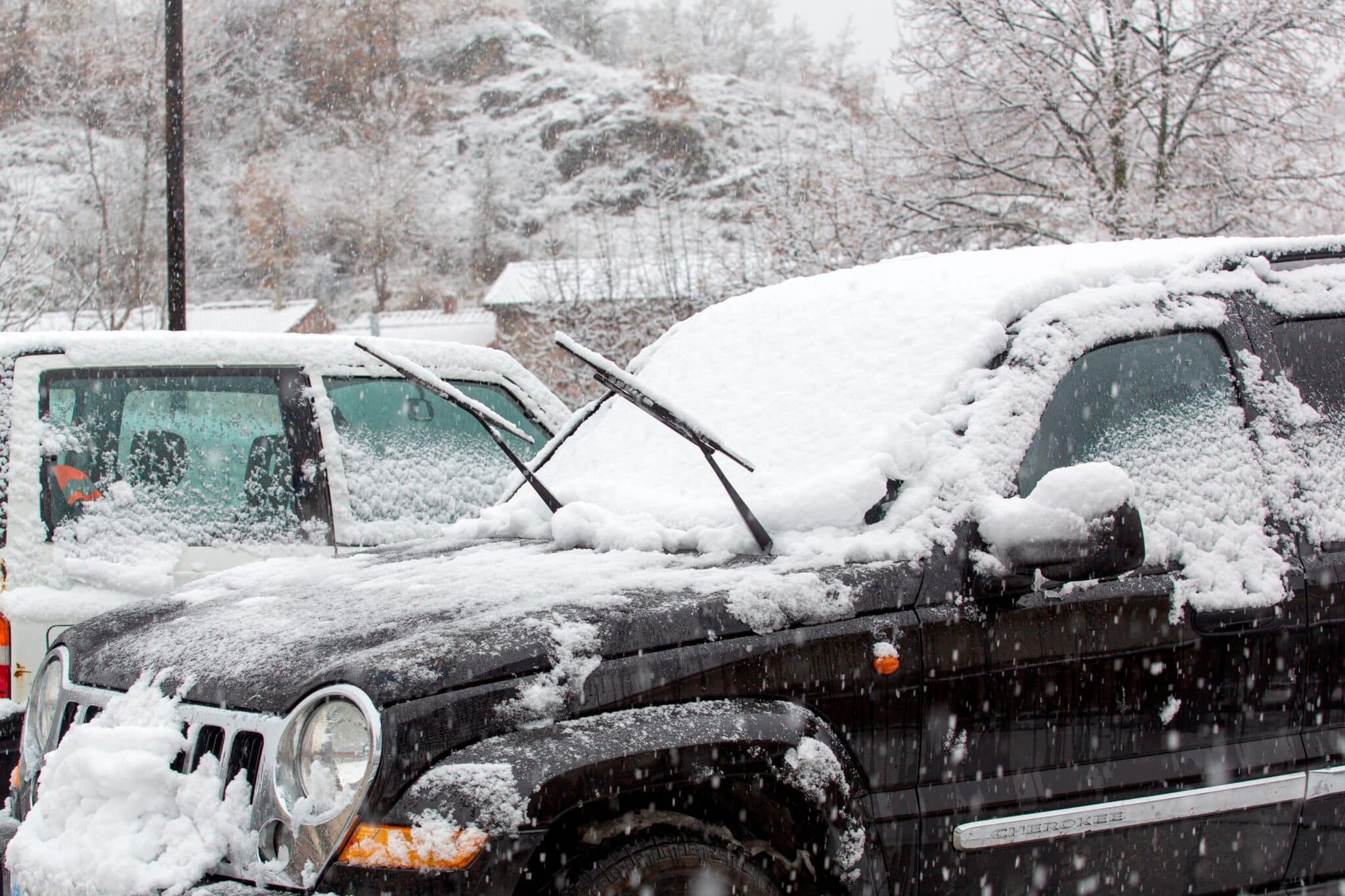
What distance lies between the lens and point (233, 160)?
8188 cm

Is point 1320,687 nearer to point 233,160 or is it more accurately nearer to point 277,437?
point 277,437

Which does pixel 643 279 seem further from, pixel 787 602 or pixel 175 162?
pixel 787 602

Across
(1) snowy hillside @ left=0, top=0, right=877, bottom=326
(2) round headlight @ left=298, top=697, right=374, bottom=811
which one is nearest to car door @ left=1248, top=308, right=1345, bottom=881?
(2) round headlight @ left=298, top=697, right=374, bottom=811

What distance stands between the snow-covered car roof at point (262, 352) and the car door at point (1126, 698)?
2.25 m

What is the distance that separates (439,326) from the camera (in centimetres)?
5591

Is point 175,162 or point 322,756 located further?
point 175,162

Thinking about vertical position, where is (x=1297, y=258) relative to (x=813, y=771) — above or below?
above

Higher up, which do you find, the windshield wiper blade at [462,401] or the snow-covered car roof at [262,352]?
the snow-covered car roof at [262,352]

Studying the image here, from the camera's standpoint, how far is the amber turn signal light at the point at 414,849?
200 cm

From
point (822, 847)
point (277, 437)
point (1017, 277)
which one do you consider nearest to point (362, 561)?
point (277, 437)

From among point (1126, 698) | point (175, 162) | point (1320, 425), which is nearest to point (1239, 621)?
point (1126, 698)

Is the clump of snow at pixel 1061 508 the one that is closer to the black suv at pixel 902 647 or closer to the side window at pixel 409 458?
the black suv at pixel 902 647

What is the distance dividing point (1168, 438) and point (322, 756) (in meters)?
1.97

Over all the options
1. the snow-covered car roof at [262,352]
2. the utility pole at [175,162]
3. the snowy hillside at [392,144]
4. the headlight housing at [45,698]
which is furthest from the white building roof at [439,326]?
the headlight housing at [45,698]
